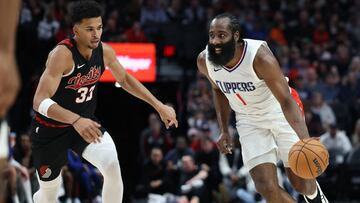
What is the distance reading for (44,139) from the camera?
658 cm

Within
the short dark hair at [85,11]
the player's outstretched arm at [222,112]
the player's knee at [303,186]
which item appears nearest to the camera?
the short dark hair at [85,11]

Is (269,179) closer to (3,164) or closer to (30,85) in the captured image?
(3,164)

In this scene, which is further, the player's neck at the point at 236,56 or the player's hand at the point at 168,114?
the player's neck at the point at 236,56

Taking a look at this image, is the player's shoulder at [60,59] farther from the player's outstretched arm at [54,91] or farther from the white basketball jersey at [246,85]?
the white basketball jersey at [246,85]

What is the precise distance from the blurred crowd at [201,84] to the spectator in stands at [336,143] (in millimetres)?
18

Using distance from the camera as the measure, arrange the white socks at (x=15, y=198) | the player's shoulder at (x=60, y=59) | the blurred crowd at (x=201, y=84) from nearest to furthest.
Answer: the player's shoulder at (x=60, y=59), the white socks at (x=15, y=198), the blurred crowd at (x=201, y=84)

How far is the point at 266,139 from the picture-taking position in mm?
6977

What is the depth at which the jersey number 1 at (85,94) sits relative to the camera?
21.4 feet

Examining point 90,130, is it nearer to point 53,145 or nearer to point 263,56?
point 53,145

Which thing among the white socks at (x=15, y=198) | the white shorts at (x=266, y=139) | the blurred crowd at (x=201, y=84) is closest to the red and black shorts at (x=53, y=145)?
the white shorts at (x=266, y=139)

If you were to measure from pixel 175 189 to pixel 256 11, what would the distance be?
7170 mm

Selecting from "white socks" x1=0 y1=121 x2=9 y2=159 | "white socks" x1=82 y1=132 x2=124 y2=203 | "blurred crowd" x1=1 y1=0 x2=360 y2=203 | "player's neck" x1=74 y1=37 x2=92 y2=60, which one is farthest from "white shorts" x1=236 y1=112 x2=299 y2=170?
"white socks" x1=0 y1=121 x2=9 y2=159

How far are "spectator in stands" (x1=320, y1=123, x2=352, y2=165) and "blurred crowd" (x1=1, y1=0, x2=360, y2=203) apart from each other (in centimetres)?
2

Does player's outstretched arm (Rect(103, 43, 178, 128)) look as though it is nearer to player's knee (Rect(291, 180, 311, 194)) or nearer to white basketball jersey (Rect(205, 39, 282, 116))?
white basketball jersey (Rect(205, 39, 282, 116))
